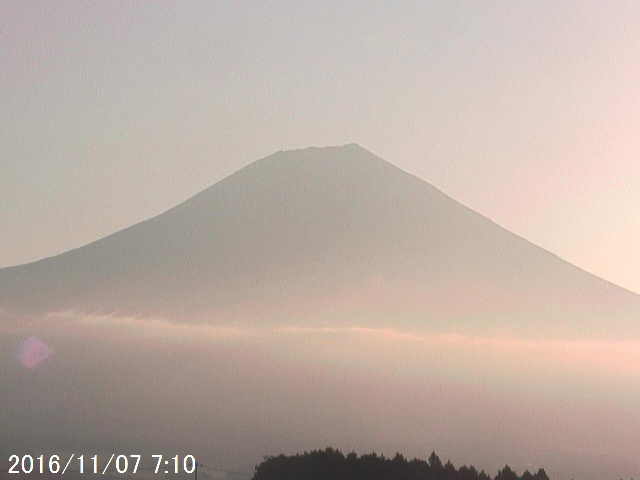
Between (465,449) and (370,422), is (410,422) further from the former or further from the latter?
(465,449)

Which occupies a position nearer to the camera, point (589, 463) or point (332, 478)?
point (332, 478)

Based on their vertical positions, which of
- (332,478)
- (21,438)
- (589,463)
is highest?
(21,438)

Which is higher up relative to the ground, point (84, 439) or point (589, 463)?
point (84, 439)

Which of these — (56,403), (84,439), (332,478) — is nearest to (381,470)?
(332,478)

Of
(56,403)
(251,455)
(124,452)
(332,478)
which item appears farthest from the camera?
(56,403)

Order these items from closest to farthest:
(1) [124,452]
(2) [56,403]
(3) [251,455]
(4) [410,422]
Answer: (1) [124,452]
(3) [251,455]
(4) [410,422]
(2) [56,403]

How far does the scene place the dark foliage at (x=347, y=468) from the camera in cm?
4106

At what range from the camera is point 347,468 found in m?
42.9

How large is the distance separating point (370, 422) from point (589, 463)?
46.3 metres

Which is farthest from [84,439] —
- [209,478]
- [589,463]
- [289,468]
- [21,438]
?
[289,468]

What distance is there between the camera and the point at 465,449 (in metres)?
168

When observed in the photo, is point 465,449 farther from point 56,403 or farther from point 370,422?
point 56,403

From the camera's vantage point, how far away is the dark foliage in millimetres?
41062

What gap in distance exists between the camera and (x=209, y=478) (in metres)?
157
